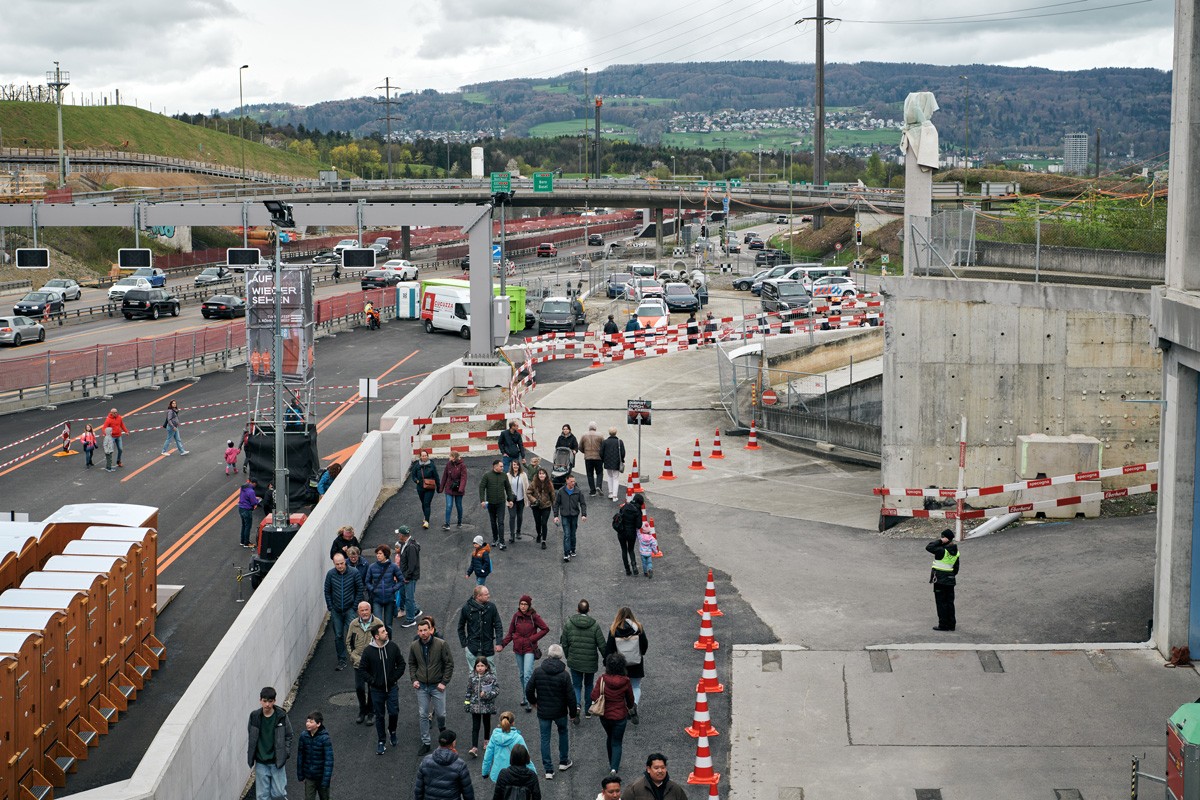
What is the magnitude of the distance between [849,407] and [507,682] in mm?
17631

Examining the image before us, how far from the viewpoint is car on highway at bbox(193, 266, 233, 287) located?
75.4 meters

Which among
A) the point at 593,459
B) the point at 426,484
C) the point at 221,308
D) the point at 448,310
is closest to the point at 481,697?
the point at 426,484

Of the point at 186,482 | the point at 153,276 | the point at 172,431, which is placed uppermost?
the point at 153,276

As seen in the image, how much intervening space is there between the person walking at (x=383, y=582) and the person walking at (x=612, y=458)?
8026mm

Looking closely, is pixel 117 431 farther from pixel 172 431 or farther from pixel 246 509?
pixel 246 509

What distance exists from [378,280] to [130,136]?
7558 cm

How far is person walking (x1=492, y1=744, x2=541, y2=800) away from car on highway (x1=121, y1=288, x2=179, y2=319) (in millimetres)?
52218

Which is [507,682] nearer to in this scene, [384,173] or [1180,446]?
[1180,446]

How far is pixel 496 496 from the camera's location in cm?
2275

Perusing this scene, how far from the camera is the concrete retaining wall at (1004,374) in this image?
2281cm

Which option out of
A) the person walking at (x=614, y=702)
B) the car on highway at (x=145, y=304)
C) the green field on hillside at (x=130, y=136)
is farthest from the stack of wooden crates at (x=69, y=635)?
the green field on hillside at (x=130, y=136)

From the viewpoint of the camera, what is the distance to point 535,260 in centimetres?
10412

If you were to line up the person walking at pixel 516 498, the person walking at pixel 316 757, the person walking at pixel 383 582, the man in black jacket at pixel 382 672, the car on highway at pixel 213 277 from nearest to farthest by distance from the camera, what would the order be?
the person walking at pixel 316 757 → the man in black jacket at pixel 382 672 → the person walking at pixel 383 582 → the person walking at pixel 516 498 → the car on highway at pixel 213 277

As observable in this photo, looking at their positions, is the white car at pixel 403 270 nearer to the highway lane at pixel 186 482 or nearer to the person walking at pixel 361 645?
the highway lane at pixel 186 482
